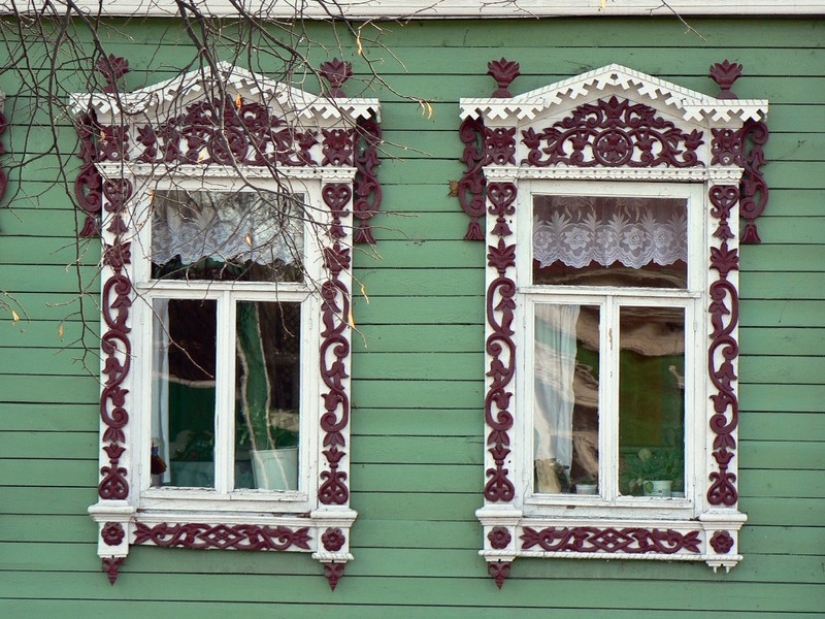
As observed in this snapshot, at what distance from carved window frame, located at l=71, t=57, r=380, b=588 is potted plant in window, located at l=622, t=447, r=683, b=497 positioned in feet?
4.31

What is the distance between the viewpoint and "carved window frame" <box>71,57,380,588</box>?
4.96 meters

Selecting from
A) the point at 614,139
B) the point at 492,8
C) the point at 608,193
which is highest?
the point at 492,8

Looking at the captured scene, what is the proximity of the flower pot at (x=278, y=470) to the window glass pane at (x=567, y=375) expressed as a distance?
1161mm

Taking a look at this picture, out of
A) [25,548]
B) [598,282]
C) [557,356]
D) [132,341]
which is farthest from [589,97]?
[25,548]

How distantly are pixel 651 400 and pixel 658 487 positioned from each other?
0.40 meters

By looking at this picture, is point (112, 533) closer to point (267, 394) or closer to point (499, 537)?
point (267, 394)

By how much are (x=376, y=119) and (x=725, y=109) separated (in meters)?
1.58

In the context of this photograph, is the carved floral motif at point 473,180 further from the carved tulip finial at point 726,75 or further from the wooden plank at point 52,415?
the wooden plank at point 52,415

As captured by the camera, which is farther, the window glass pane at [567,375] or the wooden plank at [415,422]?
the window glass pane at [567,375]

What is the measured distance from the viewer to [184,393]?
5.16 meters

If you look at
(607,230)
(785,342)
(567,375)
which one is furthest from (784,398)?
(607,230)

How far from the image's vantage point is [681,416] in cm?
507

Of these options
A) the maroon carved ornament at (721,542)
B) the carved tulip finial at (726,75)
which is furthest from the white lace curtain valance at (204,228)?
the maroon carved ornament at (721,542)

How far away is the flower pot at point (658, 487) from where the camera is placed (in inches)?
199
